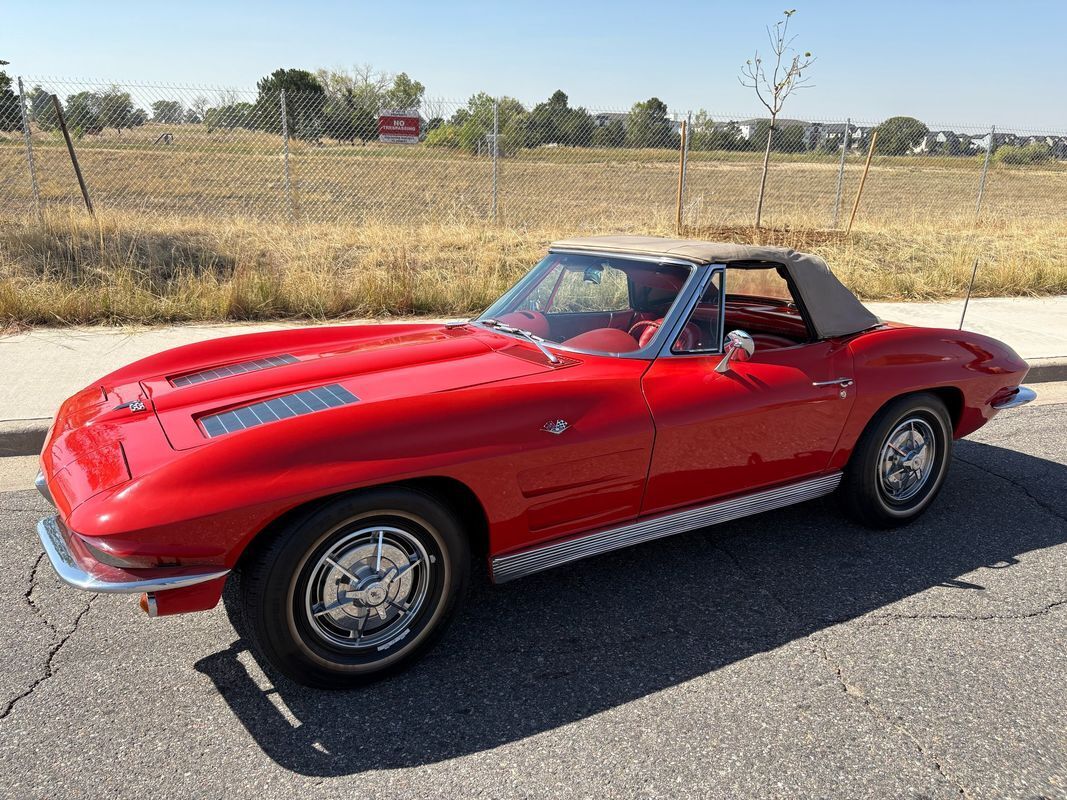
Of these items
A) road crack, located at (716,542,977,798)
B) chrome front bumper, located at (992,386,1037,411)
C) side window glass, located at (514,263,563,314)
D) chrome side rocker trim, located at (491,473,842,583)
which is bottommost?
road crack, located at (716,542,977,798)

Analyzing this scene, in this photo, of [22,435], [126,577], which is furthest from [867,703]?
[22,435]

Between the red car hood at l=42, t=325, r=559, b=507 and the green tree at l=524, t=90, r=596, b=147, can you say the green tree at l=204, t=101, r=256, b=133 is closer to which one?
the green tree at l=524, t=90, r=596, b=147

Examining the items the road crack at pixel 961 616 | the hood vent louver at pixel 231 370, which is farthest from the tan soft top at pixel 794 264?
the hood vent louver at pixel 231 370

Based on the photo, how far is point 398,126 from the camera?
12625mm

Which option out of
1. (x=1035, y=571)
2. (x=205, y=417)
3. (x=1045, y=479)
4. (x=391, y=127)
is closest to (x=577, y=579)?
(x=205, y=417)

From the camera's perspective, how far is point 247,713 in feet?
8.05

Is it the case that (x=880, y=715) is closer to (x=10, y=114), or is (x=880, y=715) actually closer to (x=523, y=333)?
(x=523, y=333)

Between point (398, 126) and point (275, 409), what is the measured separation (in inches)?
433

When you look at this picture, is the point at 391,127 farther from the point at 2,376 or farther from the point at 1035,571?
the point at 1035,571

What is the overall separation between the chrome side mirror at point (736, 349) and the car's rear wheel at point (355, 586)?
1.29 m

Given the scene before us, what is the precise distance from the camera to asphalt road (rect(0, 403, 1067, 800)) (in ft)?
7.26

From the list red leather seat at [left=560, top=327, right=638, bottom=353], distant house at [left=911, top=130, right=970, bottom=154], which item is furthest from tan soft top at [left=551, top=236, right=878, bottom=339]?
distant house at [left=911, top=130, right=970, bottom=154]

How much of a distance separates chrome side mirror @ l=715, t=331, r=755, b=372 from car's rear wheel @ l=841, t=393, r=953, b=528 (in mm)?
874

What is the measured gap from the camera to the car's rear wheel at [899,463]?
363 cm
